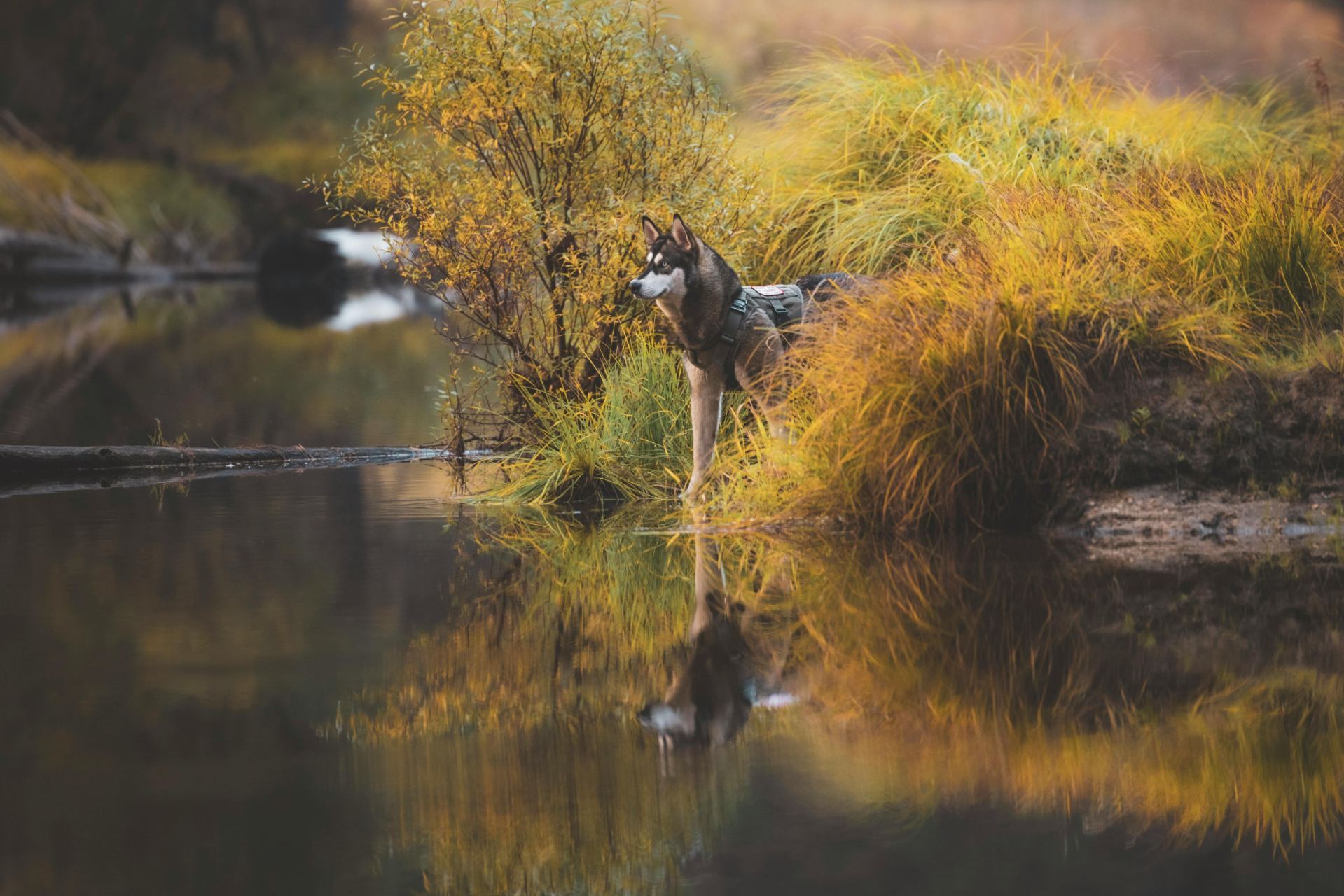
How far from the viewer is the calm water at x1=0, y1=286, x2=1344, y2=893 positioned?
2568 mm

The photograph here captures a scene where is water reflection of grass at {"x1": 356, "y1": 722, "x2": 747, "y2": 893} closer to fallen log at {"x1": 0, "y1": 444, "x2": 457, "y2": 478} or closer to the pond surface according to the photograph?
fallen log at {"x1": 0, "y1": 444, "x2": 457, "y2": 478}

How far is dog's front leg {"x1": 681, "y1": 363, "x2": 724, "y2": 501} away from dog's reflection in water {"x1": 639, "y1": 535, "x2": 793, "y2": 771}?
1.68 meters

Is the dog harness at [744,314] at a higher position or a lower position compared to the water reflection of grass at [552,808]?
higher

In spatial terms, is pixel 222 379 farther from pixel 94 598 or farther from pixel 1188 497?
pixel 1188 497

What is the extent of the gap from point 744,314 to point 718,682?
2.73 m

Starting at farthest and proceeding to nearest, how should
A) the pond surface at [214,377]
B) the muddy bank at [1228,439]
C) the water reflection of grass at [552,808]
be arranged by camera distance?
the pond surface at [214,377] → the muddy bank at [1228,439] → the water reflection of grass at [552,808]

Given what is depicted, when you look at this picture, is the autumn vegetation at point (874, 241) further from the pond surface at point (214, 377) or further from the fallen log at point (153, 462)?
the pond surface at point (214, 377)

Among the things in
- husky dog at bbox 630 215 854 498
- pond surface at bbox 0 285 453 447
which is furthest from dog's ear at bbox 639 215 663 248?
pond surface at bbox 0 285 453 447

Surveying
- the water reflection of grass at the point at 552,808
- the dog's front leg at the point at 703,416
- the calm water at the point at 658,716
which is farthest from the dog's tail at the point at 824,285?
the water reflection of grass at the point at 552,808

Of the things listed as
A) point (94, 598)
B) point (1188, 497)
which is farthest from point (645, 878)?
point (1188, 497)

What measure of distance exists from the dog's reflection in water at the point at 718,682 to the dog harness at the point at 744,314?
1697 mm

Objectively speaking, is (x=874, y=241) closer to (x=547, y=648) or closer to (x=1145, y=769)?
(x=547, y=648)

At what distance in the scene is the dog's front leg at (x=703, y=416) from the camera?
6242 millimetres

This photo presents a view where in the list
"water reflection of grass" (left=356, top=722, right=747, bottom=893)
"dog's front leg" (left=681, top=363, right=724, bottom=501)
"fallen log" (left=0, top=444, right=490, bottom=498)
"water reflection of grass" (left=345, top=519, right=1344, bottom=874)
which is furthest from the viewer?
"fallen log" (left=0, top=444, right=490, bottom=498)
